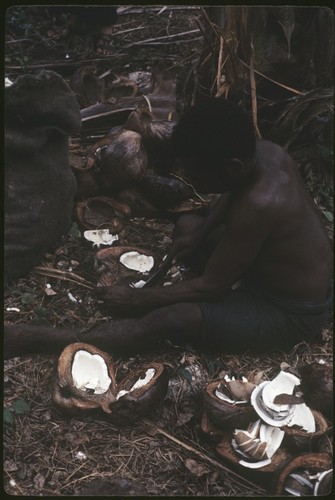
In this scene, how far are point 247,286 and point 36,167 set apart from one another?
3.17ft

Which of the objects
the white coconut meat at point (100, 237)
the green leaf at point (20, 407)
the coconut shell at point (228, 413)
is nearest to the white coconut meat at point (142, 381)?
the coconut shell at point (228, 413)

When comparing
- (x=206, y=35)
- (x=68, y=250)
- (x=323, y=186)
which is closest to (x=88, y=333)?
(x=68, y=250)

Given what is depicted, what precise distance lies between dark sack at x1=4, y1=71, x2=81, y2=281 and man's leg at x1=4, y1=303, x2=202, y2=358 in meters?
0.29

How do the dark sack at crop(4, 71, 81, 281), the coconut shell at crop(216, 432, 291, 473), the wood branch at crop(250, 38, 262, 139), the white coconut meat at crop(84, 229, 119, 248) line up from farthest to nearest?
1. the white coconut meat at crop(84, 229, 119, 248)
2. the wood branch at crop(250, 38, 262, 139)
3. the dark sack at crop(4, 71, 81, 281)
4. the coconut shell at crop(216, 432, 291, 473)

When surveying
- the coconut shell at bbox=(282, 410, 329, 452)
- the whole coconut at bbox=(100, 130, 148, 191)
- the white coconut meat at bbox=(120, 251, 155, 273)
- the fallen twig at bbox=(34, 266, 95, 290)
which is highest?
the whole coconut at bbox=(100, 130, 148, 191)

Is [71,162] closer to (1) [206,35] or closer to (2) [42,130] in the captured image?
(2) [42,130]

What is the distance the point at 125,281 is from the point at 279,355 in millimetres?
678

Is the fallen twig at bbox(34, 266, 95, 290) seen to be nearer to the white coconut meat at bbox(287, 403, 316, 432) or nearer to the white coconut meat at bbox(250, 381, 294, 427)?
the white coconut meat at bbox(250, 381, 294, 427)

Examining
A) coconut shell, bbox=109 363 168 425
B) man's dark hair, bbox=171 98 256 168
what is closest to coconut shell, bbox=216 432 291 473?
coconut shell, bbox=109 363 168 425

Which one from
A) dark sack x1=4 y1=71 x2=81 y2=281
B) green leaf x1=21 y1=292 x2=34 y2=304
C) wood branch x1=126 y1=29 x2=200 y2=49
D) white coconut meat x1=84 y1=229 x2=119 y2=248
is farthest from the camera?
wood branch x1=126 y1=29 x2=200 y2=49

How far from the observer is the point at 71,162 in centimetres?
279

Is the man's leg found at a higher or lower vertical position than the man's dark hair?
lower

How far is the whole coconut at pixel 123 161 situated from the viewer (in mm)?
2725

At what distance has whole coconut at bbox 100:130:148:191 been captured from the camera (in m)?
2.72
